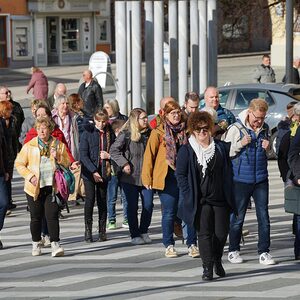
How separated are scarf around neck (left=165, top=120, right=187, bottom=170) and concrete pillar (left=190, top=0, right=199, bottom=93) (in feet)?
51.0

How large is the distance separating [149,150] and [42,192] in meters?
1.24

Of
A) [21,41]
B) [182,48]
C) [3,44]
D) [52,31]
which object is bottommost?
[182,48]

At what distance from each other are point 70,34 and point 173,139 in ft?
158

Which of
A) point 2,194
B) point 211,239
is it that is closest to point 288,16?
point 2,194

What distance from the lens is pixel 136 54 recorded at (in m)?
26.6

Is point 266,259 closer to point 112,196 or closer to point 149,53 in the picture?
point 112,196

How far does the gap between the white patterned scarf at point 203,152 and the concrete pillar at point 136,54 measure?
15431 millimetres

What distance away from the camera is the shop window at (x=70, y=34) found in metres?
59.7

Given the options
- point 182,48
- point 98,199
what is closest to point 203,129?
point 98,199

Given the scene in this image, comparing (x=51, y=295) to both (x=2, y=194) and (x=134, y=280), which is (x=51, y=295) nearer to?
(x=134, y=280)

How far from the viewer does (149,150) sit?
12.4 meters

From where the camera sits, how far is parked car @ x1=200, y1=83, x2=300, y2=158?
22.6 meters

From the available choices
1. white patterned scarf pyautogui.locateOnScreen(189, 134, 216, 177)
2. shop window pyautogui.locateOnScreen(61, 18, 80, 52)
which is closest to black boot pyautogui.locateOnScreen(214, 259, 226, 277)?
white patterned scarf pyautogui.locateOnScreen(189, 134, 216, 177)

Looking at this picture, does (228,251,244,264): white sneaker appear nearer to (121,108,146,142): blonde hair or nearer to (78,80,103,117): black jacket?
(121,108,146,142): blonde hair
